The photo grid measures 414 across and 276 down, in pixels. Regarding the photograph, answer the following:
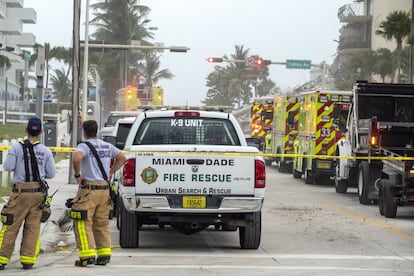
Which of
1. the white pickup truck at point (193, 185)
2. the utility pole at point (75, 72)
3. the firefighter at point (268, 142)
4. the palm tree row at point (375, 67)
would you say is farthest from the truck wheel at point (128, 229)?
the palm tree row at point (375, 67)

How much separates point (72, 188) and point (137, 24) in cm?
5861

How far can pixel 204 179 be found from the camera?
35.7ft

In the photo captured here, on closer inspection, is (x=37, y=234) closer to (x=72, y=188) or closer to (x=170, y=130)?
(x=170, y=130)

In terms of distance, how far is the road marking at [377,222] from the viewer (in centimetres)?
1406

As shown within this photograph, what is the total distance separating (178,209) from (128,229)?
85 centimetres

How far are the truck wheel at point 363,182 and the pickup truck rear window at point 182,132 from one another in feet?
25.9

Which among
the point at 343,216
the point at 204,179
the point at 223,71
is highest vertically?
the point at 223,71

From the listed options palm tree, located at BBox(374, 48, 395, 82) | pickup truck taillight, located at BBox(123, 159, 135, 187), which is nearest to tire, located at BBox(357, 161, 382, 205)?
pickup truck taillight, located at BBox(123, 159, 135, 187)

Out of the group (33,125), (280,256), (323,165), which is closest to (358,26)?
(323,165)

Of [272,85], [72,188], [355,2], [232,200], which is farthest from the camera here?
[272,85]

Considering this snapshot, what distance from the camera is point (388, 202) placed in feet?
54.6

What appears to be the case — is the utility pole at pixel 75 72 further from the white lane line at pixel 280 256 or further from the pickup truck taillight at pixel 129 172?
the white lane line at pixel 280 256

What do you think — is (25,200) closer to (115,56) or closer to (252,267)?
(252,267)

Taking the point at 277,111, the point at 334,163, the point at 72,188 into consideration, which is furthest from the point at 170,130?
the point at 277,111
